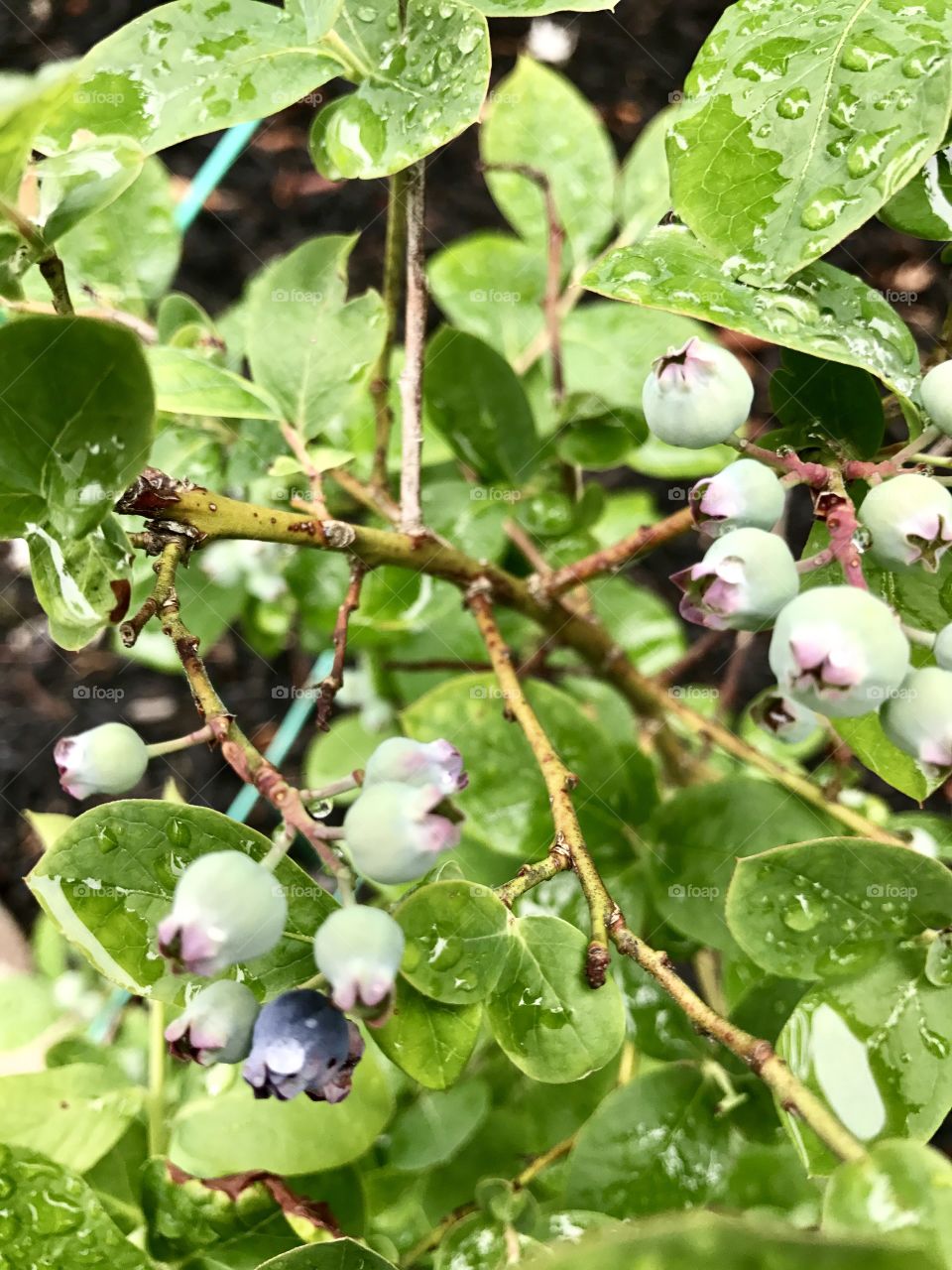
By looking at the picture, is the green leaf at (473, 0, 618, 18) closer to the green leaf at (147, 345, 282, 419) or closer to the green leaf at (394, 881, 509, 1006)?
the green leaf at (147, 345, 282, 419)

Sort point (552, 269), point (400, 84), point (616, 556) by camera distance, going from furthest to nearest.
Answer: point (552, 269), point (616, 556), point (400, 84)

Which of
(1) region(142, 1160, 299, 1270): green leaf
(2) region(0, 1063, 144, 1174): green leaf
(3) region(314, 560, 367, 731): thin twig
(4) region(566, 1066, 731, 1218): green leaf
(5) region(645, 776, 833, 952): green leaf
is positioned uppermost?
(3) region(314, 560, 367, 731): thin twig

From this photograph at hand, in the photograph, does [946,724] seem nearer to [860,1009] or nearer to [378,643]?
[860,1009]

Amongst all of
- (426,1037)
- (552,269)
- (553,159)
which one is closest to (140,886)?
(426,1037)

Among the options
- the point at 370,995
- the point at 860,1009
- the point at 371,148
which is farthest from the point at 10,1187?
the point at 371,148

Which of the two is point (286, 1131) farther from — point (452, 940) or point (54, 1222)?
point (452, 940)

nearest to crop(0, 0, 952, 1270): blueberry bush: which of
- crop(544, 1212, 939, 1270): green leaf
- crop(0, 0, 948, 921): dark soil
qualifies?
crop(544, 1212, 939, 1270): green leaf

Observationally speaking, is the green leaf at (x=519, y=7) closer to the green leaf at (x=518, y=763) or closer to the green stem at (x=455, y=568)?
the green stem at (x=455, y=568)
